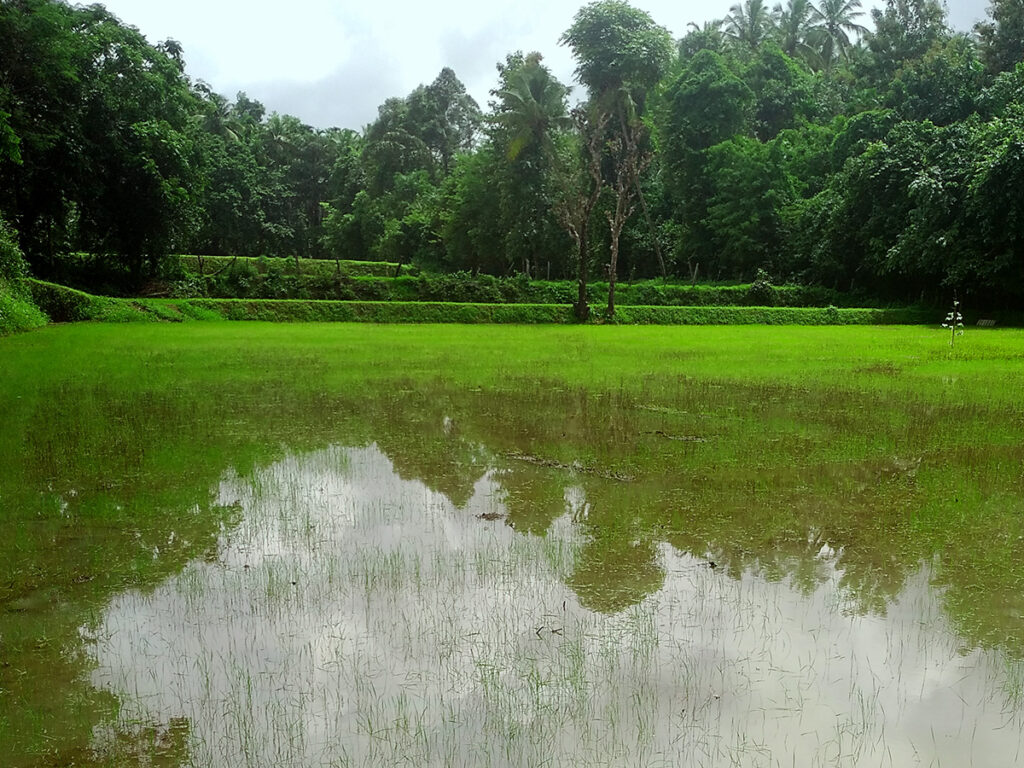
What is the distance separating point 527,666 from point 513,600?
0.75 meters

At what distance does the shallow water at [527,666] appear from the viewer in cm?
291

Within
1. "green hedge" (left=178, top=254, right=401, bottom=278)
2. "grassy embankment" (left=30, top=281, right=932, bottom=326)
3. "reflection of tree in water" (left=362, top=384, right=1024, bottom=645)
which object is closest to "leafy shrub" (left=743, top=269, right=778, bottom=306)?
"grassy embankment" (left=30, top=281, right=932, bottom=326)

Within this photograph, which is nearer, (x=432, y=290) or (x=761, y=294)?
(x=432, y=290)

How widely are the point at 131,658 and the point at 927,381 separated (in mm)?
12063

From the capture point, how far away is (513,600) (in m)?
4.20

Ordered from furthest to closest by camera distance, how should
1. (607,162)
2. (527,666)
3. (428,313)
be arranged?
(607,162) → (428,313) → (527,666)

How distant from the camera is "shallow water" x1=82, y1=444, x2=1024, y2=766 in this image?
115 inches

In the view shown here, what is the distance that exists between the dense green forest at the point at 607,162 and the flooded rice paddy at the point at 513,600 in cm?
1741

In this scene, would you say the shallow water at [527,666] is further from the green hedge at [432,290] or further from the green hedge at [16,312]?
the green hedge at [432,290]

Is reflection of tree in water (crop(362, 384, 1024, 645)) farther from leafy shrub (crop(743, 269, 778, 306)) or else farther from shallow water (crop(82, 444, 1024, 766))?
leafy shrub (crop(743, 269, 778, 306))

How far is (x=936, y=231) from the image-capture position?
27.1 metres

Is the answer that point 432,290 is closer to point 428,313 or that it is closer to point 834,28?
point 428,313

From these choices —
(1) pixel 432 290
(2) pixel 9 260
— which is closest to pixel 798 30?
(1) pixel 432 290

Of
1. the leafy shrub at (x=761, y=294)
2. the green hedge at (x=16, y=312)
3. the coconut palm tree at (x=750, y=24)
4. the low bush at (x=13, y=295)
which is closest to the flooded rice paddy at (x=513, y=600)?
the green hedge at (x=16, y=312)
